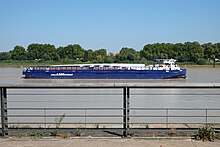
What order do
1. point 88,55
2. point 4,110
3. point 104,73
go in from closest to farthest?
point 4,110, point 104,73, point 88,55

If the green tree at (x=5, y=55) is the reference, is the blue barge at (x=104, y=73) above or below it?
below

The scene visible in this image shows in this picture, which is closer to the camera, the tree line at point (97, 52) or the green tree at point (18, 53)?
the tree line at point (97, 52)

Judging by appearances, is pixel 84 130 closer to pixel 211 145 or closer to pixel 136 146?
pixel 136 146

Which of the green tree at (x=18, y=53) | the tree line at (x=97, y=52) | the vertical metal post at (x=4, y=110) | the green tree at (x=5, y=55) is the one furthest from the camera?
the green tree at (x=18, y=53)

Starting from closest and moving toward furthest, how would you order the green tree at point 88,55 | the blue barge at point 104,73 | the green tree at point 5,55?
the blue barge at point 104,73, the green tree at point 5,55, the green tree at point 88,55

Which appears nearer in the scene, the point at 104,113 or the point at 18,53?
the point at 104,113

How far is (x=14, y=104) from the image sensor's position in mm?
12773

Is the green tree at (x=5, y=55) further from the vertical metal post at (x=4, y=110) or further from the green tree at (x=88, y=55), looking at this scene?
the vertical metal post at (x=4, y=110)

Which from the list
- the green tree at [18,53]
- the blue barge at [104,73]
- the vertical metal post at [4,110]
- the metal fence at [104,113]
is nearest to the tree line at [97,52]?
the green tree at [18,53]

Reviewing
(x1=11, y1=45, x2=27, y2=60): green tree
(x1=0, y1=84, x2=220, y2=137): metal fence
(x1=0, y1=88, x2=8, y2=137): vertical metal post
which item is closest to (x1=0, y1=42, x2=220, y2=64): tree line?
(x1=11, y1=45, x2=27, y2=60): green tree

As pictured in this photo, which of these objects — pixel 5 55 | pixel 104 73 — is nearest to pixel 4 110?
pixel 104 73

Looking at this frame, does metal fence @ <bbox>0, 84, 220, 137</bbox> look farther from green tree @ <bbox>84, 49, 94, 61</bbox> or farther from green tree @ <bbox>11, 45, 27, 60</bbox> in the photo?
green tree @ <bbox>11, 45, 27, 60</bbox>

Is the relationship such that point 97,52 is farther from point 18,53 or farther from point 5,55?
point 5,55

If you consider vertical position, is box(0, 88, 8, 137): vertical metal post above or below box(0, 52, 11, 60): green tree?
below
